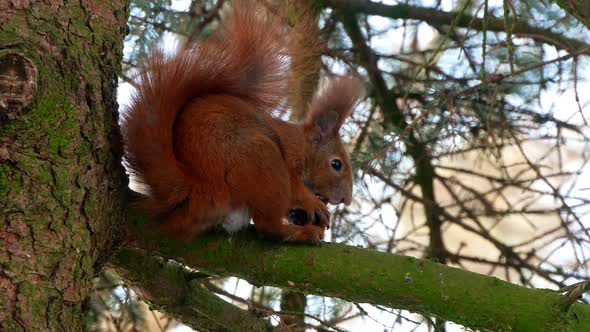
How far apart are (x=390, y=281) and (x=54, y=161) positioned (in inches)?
28.8

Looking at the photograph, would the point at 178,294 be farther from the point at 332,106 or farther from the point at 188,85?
the point at 332,106

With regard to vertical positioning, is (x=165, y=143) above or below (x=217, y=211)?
above

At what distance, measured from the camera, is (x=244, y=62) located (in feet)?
5.99

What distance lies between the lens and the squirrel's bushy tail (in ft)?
5.25

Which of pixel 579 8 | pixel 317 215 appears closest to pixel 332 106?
pixel 317 215

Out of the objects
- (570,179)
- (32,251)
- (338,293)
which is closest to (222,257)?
(338,293)

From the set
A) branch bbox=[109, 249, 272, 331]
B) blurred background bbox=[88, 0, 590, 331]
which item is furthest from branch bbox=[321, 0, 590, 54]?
branch bbox=[109, 249, 272, 331]

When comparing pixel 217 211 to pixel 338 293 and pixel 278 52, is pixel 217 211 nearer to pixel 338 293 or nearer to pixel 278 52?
pixel 338 293

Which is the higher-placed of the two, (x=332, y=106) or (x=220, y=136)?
(x=332, y=106)

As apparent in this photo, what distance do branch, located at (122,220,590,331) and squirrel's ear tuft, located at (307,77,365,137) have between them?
Result: 84cm

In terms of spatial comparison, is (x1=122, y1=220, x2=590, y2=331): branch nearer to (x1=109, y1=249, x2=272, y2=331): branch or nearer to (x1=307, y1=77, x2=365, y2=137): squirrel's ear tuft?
(x1=109, y1=249, x2=272, y2=331): branch

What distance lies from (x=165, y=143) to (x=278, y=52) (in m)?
0.43

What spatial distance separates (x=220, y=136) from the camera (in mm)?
1753

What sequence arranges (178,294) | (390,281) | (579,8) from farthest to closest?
1. (579,8)
2. (178,294)
3. (390,281)
